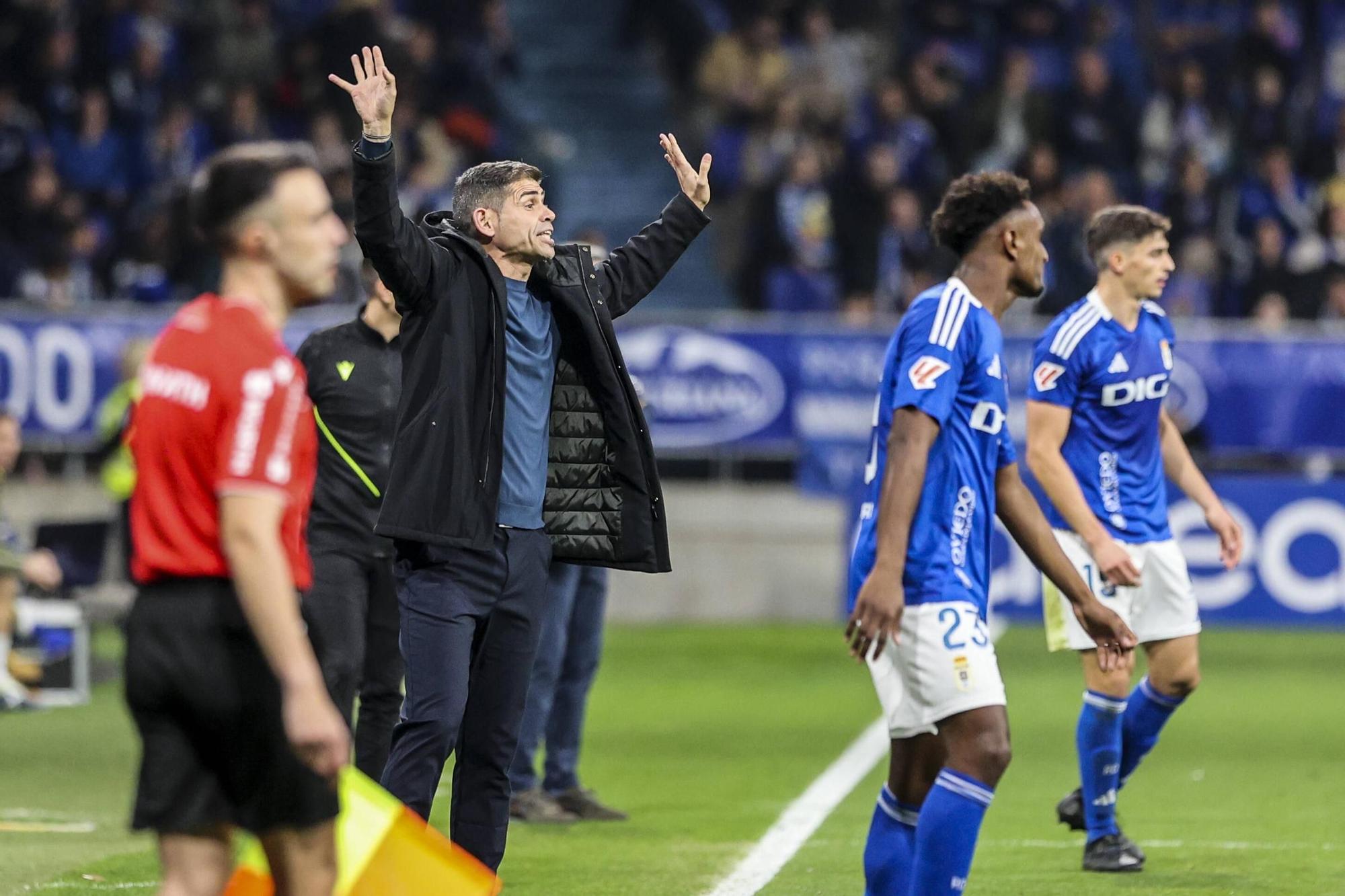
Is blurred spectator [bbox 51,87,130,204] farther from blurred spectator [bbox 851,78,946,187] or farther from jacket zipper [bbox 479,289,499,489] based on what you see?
jacket zipper [bbox 479,289,499,489]

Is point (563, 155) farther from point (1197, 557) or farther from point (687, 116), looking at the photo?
point (1197, 557)

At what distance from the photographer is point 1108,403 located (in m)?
8.05

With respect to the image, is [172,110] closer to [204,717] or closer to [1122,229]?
[1122,229]

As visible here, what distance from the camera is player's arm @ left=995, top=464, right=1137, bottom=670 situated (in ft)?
19.4

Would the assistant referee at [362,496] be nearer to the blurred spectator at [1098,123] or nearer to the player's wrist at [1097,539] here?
the player's wrist at [1097,539]

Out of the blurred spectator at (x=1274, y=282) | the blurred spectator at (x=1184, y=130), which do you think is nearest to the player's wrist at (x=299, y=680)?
the blurred spectator at (x=1274, y=282)

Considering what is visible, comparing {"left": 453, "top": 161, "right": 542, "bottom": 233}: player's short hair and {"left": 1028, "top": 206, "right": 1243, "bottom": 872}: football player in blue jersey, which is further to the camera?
{"left": 1028, "top": 206, "right": 1243, "bottom": 872}: football player in blue jersey

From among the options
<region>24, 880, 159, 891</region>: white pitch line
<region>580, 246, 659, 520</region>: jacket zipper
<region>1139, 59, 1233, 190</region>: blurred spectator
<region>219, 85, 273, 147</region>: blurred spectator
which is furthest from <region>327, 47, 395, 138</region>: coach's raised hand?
<region>1139, 59, 1233, 190</region>: blurred spectator

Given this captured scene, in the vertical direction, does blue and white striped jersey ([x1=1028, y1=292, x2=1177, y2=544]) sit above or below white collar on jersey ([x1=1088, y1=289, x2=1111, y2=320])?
below

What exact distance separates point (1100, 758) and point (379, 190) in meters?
3.66

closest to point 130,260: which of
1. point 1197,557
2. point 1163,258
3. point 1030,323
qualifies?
point 1030,323

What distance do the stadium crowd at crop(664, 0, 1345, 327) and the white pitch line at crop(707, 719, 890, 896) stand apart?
777 centimetres

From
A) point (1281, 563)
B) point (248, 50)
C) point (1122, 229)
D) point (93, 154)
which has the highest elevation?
point (248, 50)

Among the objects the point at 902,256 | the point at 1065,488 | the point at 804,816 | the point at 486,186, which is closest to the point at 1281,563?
the point at 902,256
